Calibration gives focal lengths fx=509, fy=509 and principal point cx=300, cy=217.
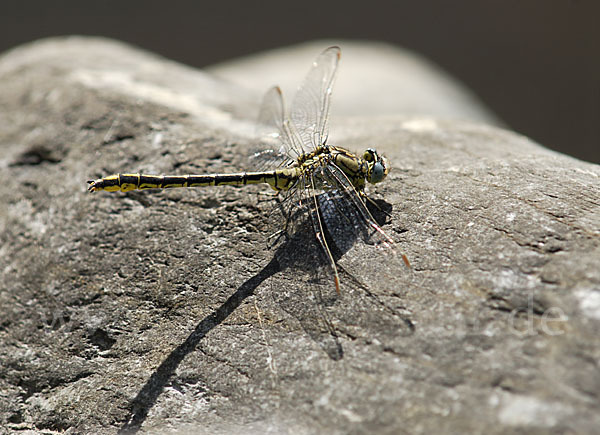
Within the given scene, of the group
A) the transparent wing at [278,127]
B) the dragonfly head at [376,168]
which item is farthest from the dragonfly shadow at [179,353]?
the transparent wing at [278,127]

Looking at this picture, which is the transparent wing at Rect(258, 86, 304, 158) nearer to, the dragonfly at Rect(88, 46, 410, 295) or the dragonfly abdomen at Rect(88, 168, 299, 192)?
the dragonfly at Rect(88, 46, 410, 295)

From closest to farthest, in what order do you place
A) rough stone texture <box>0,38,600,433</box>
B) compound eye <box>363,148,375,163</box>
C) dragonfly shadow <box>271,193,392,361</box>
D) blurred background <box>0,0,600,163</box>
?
rough stone texture <box>0,38,600,433</box>, dragonfly shadow <box>271,193,392,361</box>, compound eye <box>363,148,375,163</box>, blurred background <box>0,0,600,163</box>

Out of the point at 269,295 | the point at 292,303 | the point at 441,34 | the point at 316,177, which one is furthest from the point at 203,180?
the point at 441,34

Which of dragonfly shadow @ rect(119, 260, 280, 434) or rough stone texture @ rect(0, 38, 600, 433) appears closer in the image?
rough stone texture @ rect(0, 38, 600, 433)

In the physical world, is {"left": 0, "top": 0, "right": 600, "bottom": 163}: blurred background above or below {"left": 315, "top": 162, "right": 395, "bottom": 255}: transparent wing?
above

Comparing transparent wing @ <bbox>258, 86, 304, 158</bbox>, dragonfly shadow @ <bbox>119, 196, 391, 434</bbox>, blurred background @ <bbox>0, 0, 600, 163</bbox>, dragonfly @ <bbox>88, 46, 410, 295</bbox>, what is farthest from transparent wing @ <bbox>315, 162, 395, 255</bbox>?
blurred background @ <bbox>0, 0, 600, 163</bbox>

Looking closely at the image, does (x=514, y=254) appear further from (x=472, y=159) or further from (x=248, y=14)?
(x=248, y=14)
